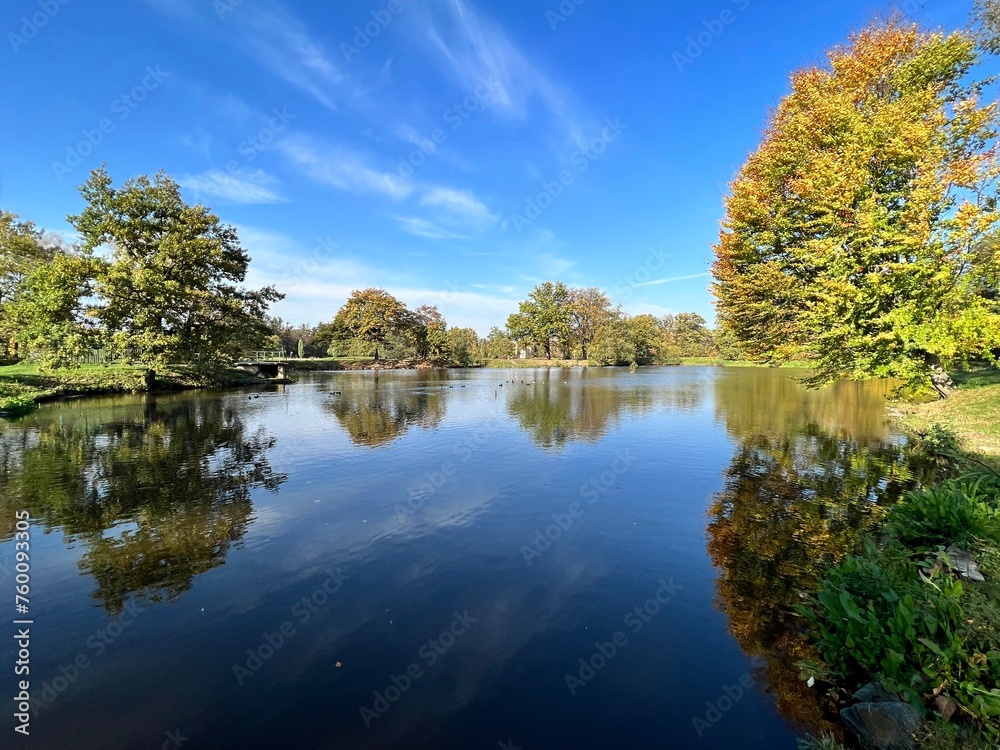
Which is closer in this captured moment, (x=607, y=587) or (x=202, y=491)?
(x=607, y=587)

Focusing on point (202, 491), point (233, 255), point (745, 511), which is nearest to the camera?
point (745, 511)

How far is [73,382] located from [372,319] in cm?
6217

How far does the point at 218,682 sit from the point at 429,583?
3147 millimetres

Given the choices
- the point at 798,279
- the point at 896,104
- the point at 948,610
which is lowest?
the point at 948,610

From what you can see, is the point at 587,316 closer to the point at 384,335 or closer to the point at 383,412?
the point at 384,335

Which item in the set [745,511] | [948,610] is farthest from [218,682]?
[745,511]

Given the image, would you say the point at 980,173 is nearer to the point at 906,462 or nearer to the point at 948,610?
the point at 906,462

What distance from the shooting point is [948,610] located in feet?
15.5

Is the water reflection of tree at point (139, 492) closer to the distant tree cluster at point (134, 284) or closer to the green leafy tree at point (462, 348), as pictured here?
the distant tree cluster at point (134, 284)
